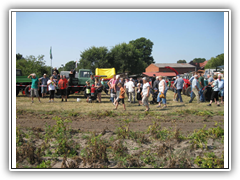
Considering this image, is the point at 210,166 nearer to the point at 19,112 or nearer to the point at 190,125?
the point at 190,125

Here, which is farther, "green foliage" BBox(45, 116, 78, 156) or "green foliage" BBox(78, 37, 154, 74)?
"green foliage" BBox(78, 37, 154, 74)

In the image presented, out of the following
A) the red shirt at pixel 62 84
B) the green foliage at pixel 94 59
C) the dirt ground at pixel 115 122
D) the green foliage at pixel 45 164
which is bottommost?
the green foliage at pixel 45 164

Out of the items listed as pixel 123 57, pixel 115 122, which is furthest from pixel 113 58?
pixel 115 122

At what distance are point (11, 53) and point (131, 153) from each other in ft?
11.6

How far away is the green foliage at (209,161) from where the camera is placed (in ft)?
16.1

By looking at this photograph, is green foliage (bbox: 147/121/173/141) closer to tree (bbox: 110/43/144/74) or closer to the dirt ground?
the dirt ground

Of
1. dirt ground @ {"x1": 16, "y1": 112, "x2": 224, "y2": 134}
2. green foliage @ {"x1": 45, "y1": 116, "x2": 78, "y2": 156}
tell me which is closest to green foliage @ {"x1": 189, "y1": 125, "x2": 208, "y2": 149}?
dirt ground @ {"x1": 16, "y1": 112, "x2": 224, "y2": 134}

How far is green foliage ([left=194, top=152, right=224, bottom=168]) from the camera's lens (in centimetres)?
490

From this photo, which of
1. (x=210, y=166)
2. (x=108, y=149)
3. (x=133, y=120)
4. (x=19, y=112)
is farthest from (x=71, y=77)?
(x=210, y=166)

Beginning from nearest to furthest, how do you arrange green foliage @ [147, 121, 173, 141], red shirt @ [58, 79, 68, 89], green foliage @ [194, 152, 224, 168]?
green foliage @ [194, 152, 224, 168] → green foliage @ [147, 121, 173, 141] → red shirt @ [58, 79, 68, 89]

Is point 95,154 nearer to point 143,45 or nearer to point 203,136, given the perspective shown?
point 203,136

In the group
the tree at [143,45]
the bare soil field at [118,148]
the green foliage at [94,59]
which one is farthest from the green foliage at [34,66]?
the tree at [143,45]

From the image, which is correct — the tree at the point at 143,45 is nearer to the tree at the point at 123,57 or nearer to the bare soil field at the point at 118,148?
the tree at the point at 123,57

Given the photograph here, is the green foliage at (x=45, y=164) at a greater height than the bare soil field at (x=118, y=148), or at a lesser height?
lesser
